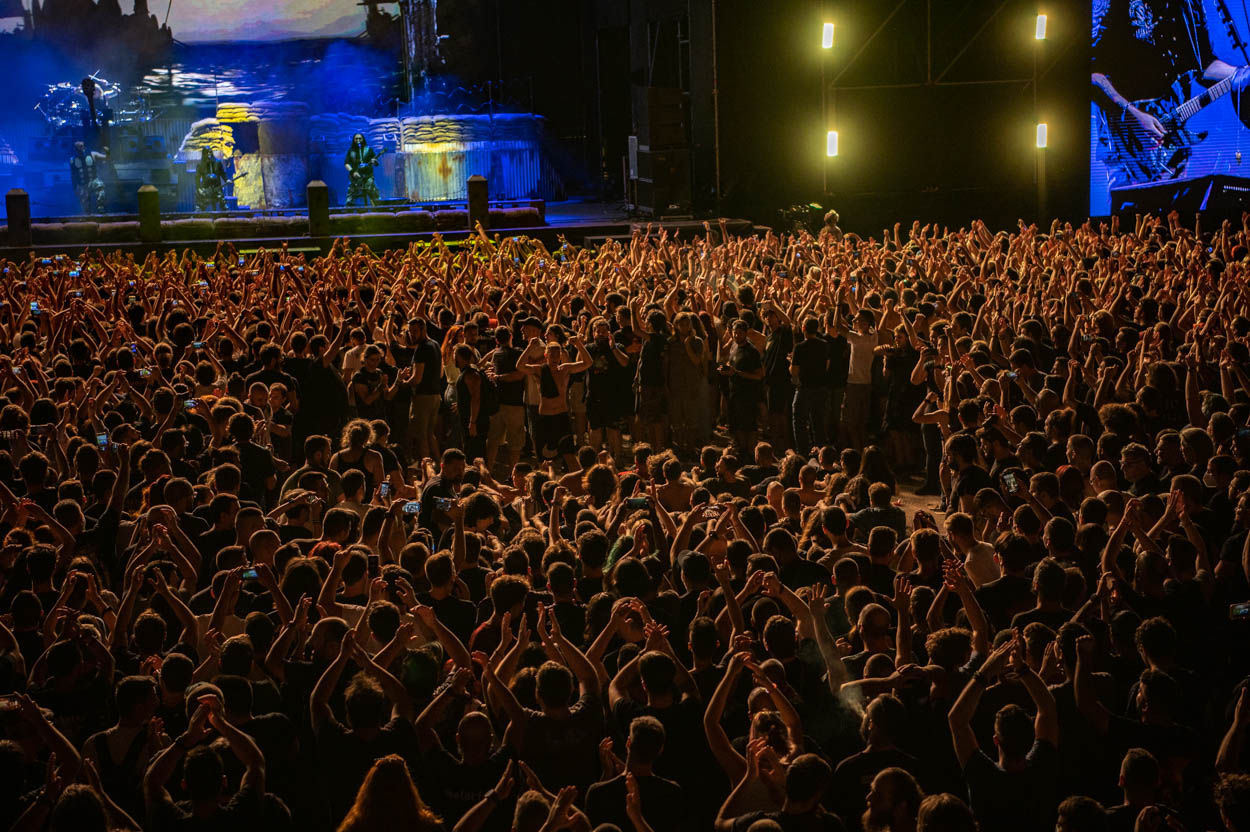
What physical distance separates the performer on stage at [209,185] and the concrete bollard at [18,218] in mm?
6920

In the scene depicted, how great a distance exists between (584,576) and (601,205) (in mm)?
23634

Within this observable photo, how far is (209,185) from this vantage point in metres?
27.3

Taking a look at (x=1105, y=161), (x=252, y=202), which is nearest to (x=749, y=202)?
(x=1105, y=161)

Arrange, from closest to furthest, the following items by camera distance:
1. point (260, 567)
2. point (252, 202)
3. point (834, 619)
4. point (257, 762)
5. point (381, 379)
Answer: point (257, 762)
point (260, 567)
point (834, 619)
point (381, 379)
point (252, 202)

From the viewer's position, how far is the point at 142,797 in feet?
13.4

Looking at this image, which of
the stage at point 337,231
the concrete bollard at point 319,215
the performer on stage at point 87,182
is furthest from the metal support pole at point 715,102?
the performer on stage at point 87,182

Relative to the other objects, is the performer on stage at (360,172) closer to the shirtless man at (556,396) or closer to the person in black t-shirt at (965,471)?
the shirtless man at (556,396)

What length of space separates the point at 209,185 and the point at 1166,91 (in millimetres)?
19392

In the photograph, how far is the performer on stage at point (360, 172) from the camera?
90.6 feet

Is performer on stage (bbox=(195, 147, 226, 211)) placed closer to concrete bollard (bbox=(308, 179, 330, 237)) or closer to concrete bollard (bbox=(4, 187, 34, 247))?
concrete bollard (bbox=(4, 187, 34, 247))

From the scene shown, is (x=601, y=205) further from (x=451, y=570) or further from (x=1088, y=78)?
(x=451, y=570)

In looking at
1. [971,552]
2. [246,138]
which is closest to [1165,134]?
[971,552]

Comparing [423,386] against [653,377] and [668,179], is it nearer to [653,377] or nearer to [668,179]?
[653,377]

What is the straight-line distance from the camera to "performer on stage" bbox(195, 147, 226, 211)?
2739 centimetres
